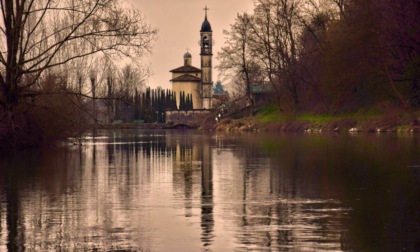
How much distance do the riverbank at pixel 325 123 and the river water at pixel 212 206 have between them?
1701 inches

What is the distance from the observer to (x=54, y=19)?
2192 inches

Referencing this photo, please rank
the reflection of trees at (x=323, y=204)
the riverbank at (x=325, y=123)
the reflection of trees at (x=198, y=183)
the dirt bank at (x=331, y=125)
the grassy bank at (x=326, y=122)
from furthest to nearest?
1. the grassy bank at (x=326, y=122)
2. the riverbank at (x=325, y=123)
3. the dirt bank at (x=331, y=125)
4. the reflection of trees at (x=198, y=183)
5. the reflection of trees at (x=323, y=204)

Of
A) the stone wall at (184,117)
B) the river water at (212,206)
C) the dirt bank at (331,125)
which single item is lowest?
the river water at (212,206)

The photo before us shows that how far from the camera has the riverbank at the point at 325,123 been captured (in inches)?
2921

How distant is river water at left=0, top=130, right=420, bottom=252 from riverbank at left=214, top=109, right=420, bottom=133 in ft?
142

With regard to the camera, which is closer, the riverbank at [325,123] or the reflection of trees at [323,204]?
the reflection of trees at [323,204]

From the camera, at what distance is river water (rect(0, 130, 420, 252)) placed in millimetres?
13727

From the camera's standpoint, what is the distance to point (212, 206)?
18344 millimetres

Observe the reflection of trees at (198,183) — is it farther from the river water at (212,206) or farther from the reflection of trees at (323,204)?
the reflection of trees at (323,204)

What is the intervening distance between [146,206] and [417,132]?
5074 cm

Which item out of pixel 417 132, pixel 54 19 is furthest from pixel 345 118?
pixel 54 19

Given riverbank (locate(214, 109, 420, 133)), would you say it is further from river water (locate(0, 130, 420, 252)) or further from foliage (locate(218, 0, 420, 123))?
river water (locate(0, 130, 420, 252))

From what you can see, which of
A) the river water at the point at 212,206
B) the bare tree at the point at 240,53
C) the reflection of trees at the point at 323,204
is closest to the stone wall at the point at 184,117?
the bare tree at the point at 240,53

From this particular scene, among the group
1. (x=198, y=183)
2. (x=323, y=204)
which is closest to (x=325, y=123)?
(x=198, y=183)
